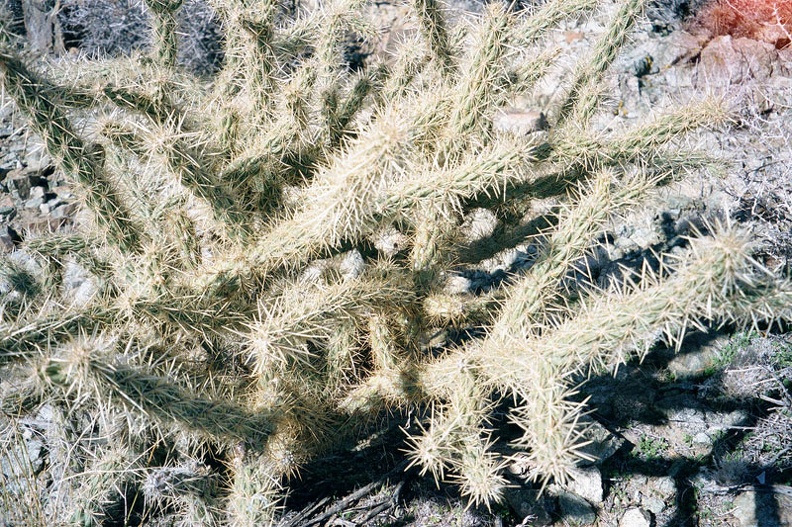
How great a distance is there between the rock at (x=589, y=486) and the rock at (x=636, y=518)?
0.13m

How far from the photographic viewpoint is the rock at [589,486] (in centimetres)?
293

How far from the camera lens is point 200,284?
243cm

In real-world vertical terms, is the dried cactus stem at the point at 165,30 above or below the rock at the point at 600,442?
above

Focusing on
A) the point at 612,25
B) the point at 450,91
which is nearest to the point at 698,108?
the point at 612,25

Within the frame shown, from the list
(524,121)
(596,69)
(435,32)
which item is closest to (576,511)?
(596,69)

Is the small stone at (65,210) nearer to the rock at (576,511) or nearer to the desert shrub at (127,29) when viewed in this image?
the desert shrub at (127,29)

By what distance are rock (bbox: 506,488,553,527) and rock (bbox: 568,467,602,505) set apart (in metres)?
0.15

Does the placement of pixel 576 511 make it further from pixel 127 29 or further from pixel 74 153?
pixel 127 29

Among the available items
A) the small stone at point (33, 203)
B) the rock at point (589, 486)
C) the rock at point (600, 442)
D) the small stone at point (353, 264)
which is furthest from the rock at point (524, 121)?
the small stone at point (33, 203)

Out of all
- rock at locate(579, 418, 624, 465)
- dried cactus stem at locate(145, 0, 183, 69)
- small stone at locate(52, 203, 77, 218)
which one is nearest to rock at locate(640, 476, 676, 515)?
rock at locate(579, 418, 624, 465)

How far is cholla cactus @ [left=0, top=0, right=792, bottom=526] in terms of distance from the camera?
6.57 ft

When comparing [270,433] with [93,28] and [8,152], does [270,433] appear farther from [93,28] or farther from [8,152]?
[93,28]

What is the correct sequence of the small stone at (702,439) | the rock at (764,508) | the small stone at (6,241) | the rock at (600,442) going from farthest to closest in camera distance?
the small stone at (6,241) < the small stone at (702,439) < the rock at (600,442) < the rock at (764,508)

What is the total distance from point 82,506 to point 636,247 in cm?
336
